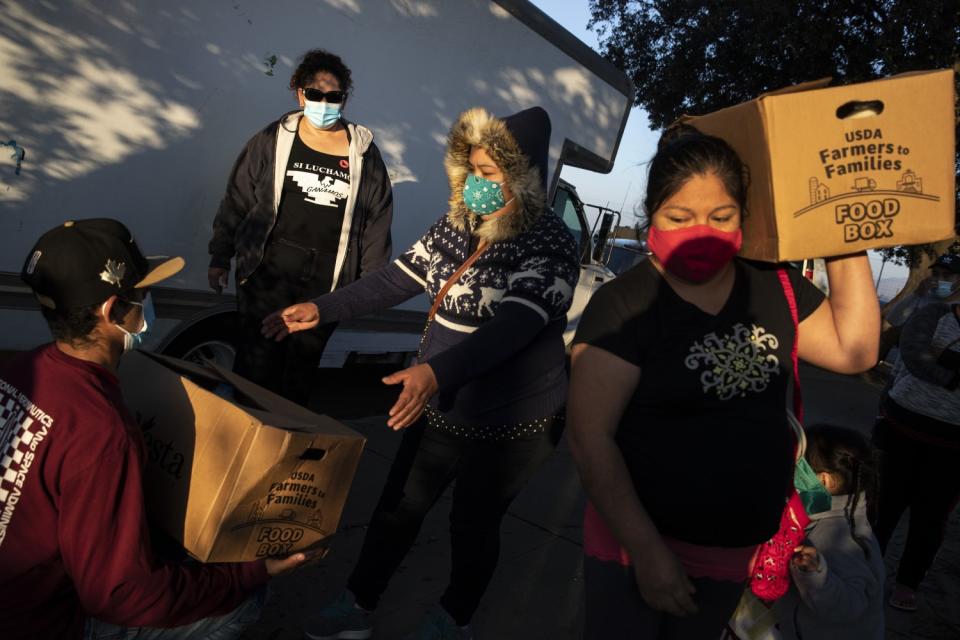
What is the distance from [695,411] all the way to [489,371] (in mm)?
873

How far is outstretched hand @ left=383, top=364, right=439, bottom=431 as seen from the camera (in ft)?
7.59

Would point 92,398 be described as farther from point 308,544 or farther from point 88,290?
point 308,544

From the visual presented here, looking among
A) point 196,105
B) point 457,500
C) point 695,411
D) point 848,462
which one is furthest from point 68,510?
point 196,105

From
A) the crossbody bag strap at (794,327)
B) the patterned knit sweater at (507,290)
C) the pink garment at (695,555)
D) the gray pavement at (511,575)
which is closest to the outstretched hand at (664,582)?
the pink garment at (695,555)

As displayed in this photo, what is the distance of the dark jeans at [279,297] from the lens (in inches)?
157

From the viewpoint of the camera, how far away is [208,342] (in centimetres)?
505

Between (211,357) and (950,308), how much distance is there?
4.22 meters

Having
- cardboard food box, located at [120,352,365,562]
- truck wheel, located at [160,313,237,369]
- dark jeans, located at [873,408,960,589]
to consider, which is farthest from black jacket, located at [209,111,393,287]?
dark jeans, located at [873,408,960,589]

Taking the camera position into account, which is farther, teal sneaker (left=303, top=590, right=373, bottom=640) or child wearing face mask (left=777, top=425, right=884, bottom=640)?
teal sneaker (left=303, top=590, right=373, bottom=640)

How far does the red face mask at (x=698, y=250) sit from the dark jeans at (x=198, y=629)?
1369 mm

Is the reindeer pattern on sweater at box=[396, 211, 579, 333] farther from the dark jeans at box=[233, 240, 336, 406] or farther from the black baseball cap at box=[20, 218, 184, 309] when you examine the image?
the dark jeans at box=[233, 240, 336, 406]

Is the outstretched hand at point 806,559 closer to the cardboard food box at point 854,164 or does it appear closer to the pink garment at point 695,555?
the pink garment at point 695,555

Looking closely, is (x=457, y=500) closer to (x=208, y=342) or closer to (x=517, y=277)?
(x=517, y=277)

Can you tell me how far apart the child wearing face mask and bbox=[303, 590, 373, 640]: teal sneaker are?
1435mm
